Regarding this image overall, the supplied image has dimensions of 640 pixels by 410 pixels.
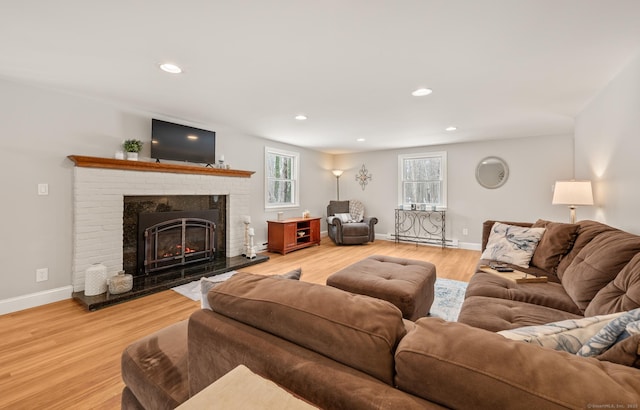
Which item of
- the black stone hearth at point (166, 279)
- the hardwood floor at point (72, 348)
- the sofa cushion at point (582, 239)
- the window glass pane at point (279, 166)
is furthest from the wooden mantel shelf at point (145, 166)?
the sofa cushion at point (582, 239)

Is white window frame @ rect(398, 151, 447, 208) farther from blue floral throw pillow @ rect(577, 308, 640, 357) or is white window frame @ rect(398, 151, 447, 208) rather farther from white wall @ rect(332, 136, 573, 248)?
blue floral throw pillow @ rect(577, 308, 640, 357)

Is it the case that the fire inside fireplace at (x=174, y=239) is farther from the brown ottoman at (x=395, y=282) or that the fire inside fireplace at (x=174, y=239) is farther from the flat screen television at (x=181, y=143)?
the brown ottoman at (x=395, y=282)

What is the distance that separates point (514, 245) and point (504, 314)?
4.60 feet

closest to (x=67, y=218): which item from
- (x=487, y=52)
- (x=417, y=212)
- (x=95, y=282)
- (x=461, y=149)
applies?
(x=95, y=282)

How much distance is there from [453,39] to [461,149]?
4.25 metres

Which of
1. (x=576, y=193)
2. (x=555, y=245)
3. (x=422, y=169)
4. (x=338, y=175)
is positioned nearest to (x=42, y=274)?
(x=555, y=245)

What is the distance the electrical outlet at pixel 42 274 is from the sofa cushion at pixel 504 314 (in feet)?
12.7

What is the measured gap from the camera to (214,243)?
169 inches


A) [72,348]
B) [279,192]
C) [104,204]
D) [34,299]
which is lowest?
[72,348]

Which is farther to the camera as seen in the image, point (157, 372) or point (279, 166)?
point (279, 166)

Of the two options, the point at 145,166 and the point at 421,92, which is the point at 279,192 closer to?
the point at 145,166

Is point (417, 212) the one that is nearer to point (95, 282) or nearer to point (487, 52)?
point (487, 52)

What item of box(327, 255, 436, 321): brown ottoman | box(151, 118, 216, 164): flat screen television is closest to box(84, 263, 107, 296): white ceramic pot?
box(151, 118, 216, 164): flat screen television

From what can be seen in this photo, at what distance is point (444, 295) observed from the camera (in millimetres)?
3088
